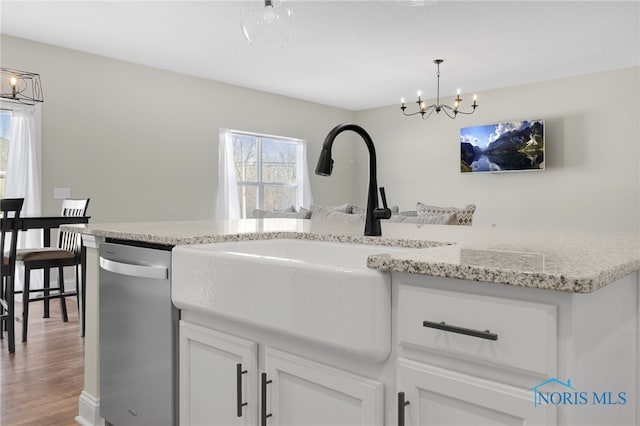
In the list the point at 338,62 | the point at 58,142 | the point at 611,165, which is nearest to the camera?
the point at 58,142

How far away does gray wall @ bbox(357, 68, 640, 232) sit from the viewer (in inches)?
218

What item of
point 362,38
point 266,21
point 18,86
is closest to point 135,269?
point 266,21

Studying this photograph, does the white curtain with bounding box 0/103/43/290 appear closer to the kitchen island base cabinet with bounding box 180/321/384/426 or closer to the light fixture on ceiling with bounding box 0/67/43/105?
the light fixture on ceiling with bounding box 0/67/43/105

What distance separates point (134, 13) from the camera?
12.7 feet

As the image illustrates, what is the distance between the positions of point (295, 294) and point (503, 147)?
5861mm

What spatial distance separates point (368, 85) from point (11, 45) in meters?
3.94

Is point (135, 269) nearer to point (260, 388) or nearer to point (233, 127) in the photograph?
point (260, 388)

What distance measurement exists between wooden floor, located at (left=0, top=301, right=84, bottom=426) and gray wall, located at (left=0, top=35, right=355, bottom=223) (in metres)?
1.82

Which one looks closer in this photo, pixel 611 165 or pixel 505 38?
pixel 505 38

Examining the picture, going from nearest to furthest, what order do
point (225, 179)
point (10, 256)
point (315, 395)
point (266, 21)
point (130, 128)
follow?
point (315, 395), point (266, 21), point (10, 256), point (130, 128), point (225, 179)

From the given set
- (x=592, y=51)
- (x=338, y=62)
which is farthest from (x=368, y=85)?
(x=592, y=51)

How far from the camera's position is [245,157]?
21.6ft

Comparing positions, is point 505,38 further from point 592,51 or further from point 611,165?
point 611,165

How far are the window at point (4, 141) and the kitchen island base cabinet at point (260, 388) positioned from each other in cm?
406
